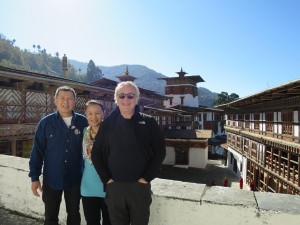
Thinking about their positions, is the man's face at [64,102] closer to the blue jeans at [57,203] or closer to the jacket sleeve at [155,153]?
the blue jeans at [57,203]

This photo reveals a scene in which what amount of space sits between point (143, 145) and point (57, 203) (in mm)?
1436

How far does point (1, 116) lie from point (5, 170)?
9475 mm

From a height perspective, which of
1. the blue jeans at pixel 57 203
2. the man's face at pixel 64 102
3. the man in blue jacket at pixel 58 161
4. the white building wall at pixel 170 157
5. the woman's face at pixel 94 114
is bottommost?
the white building wall at pixel 170 157

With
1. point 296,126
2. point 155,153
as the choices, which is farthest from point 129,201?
point 296,126

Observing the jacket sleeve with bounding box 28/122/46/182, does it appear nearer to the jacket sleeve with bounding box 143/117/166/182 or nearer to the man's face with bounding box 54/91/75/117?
the man's face with bounding box 54/91/75/117

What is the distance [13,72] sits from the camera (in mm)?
11672

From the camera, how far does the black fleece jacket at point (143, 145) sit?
246cm

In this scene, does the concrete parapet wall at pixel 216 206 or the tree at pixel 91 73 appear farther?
the tree at pixel 91 73

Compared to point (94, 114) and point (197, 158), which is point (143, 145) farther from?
point (197, 158)

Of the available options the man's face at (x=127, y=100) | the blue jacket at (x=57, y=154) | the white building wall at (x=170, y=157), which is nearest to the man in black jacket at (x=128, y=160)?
the man's face at (x=127, y=100)

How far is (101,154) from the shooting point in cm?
255

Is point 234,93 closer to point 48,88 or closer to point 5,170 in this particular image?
point 48,88

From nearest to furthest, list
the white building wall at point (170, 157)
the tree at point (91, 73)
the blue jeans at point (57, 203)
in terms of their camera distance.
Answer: the blue jeans at point (57, 203) → the white building wall at point (170, 157) → the tree at point (91, 73)

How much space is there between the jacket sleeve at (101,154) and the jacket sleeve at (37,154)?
2.85ft
